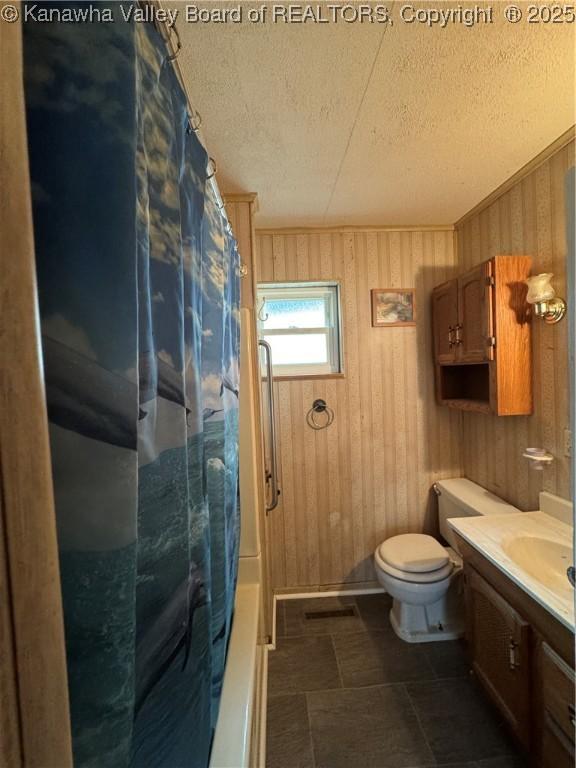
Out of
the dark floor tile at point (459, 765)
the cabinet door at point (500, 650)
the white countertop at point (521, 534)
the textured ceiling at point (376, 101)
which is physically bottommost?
the dark floor tile at point (459, 765)

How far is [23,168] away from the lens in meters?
0.29

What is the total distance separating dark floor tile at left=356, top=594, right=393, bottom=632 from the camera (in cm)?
182

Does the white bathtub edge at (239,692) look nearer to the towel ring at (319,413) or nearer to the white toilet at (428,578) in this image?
the white toilet at (428,578)

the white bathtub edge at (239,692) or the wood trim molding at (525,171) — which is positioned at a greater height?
the wood trim molding at (525,171)

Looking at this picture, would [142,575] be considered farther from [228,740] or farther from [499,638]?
[499,638]

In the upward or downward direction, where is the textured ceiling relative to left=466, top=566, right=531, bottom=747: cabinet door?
upward

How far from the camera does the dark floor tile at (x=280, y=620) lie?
1.80 meters

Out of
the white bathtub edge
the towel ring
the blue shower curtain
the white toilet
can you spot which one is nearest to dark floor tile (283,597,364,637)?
the white toilet

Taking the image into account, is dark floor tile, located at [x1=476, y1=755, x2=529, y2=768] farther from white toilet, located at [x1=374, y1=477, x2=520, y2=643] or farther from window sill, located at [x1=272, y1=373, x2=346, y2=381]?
window sill, located at [x1=272, y1=373, x2=346, y2=381]

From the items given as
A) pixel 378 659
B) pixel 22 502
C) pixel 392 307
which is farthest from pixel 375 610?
pixel 22 502

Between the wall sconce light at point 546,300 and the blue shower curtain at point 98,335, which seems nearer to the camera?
the blue shower curtain at point 98,335

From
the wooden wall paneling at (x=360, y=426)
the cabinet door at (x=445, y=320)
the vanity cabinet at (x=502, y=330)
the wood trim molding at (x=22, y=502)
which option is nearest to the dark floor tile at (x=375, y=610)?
the wooden wall paneling at (x=360, y=426)

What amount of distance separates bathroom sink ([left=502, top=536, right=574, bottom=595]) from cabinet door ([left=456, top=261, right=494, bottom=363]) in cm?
84

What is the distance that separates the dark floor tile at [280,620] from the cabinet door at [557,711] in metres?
1.22
